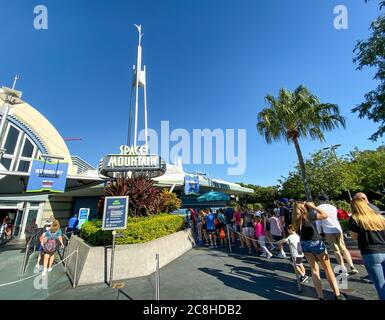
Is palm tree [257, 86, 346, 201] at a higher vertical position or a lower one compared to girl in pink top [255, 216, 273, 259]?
higher

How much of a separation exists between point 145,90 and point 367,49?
16184 millimetres

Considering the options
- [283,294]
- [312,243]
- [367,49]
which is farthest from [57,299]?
[367,49]

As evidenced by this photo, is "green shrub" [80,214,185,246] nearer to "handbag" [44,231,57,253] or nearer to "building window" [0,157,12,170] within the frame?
"handbag" [44,231,57,253]

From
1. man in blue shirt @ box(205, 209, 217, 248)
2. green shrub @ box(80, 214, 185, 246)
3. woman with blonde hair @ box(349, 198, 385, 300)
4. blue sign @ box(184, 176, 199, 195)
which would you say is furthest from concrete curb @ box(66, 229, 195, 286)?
blue sign @ box(184, 176, 199, 195)

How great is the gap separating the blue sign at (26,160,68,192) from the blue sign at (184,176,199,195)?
8.70 meters

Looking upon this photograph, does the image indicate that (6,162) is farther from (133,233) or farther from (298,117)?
(298,117)

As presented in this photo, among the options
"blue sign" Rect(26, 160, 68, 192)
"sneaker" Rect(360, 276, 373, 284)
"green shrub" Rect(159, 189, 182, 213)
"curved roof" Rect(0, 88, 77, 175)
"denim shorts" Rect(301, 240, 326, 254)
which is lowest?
"sneaker" Rect(360, 276, 373, 284)

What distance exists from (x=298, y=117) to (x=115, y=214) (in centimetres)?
1133

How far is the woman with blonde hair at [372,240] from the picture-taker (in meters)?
3.08

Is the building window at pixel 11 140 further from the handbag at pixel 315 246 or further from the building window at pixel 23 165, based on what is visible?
the handbag at pixel 315 246

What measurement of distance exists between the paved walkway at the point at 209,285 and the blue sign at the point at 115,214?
1.51 metres

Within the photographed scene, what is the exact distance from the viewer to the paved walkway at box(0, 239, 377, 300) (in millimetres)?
4426

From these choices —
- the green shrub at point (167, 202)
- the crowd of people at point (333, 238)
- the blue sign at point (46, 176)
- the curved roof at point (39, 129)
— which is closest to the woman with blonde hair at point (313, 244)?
the crowd of people at point (333, 238)
